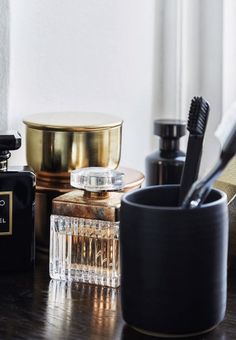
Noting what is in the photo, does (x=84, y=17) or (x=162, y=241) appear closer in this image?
(x=162, y=241)

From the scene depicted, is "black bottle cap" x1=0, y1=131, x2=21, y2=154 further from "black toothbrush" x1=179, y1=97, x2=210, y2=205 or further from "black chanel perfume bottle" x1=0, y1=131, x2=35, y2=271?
"black toothbrush" x1=179, y1=97, x2=210, y2=205

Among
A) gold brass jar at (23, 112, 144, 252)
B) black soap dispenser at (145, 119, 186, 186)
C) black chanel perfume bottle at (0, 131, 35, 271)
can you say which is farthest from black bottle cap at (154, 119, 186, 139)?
black chanel perfume bottle at (0, 131, 35, 271)

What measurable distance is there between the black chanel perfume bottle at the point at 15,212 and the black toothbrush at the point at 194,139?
19 centimetres

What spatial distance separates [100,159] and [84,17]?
0.25 meters

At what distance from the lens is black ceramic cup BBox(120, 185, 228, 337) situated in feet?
1.86

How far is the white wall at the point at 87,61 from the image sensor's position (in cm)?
90

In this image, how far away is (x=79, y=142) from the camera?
2.63 feet

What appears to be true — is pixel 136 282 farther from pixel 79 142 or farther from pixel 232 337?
pixel 79 142

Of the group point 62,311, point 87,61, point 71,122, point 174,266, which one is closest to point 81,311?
point 62,311

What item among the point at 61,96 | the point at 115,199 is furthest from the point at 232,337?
the point at 61,96

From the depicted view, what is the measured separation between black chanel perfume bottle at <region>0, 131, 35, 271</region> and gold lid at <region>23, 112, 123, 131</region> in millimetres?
53

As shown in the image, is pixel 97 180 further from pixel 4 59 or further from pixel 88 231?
pixel 4 59

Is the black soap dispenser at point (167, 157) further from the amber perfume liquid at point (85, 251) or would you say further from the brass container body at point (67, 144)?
the amber perfume liquid at point (85, 251)

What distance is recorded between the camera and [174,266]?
57 cm
